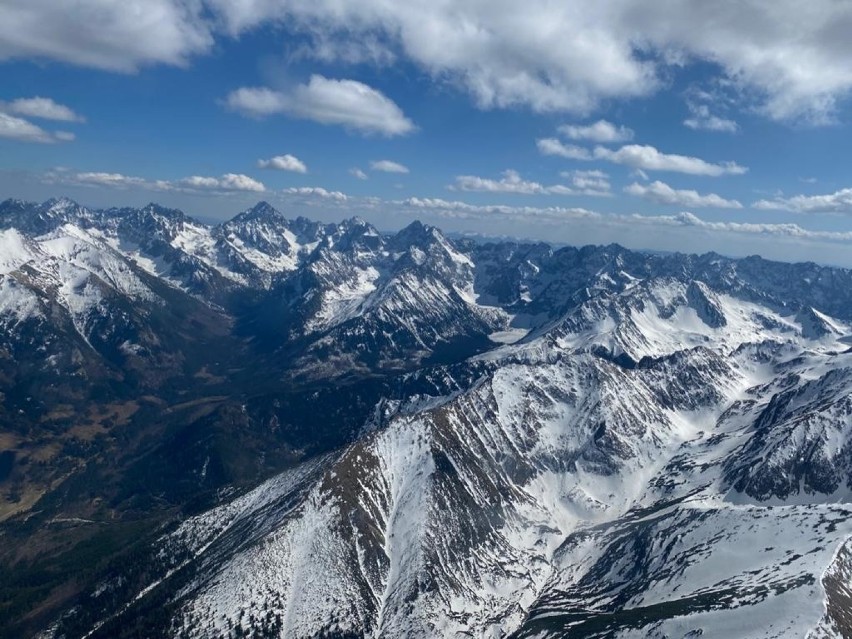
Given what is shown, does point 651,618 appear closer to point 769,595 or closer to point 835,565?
point 769,595

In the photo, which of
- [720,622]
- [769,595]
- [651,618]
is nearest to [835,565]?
[769,595]

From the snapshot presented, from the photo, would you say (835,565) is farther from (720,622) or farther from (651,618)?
(651,618)

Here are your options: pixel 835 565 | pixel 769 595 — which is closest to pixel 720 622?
pixel 769 595

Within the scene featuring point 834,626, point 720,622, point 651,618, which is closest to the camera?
point 834,626

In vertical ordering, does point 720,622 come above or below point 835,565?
below

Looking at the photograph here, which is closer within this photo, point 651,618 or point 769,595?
point 769,595

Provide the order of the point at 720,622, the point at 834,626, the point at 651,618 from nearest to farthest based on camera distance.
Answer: the point at 834,626 → the point at 720,622 → the point at 651,618

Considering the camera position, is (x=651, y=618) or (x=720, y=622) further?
(x=651, y=618)

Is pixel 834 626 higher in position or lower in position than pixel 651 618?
higher
